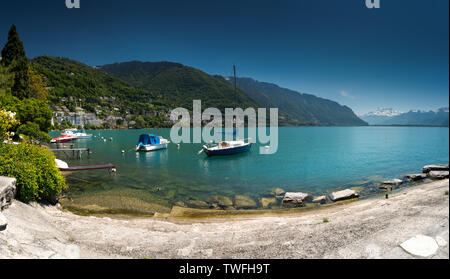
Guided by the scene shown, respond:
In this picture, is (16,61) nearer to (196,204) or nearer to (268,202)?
(196,204)

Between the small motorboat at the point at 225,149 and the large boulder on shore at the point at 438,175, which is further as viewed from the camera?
the small motorboat at the point at 225,149

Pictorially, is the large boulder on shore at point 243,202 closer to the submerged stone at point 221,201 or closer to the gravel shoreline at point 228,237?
the submerged stone at point 221,201

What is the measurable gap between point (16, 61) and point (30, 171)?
4094 centimetres

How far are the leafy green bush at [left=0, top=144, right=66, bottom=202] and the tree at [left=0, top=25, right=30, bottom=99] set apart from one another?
123ft

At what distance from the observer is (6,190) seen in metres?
8.84

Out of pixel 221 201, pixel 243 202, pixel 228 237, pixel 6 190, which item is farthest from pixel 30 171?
pixel 243 202

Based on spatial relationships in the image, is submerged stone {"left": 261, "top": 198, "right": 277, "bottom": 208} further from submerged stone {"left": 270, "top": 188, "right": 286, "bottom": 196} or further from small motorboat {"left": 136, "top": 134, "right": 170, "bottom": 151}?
small motorboat {"left": 136, "top": 134, "right": 170, "bottom": 151}

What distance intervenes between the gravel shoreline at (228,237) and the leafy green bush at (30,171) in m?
1.23

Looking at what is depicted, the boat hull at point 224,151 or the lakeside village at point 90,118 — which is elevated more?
the lakeside village at point 90,118

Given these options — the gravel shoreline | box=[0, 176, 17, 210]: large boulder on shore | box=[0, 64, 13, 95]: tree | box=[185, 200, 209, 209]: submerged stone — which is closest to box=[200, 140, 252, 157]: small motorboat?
box=[185, 200, 209, 209]: submerged stone

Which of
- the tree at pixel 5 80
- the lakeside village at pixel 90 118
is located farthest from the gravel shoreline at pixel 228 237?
the lakeside village at pixel 90 118

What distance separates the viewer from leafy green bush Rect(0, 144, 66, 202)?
1060 centimetres

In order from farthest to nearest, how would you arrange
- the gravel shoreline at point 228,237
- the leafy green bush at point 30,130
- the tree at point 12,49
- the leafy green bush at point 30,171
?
1. the tree at point 12,49
2. the leafy green bush at point 30,130
3. the leafy green bush at point 30,171
4. the gravel shoreline at point 228,237

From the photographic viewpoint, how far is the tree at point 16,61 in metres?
36.7
